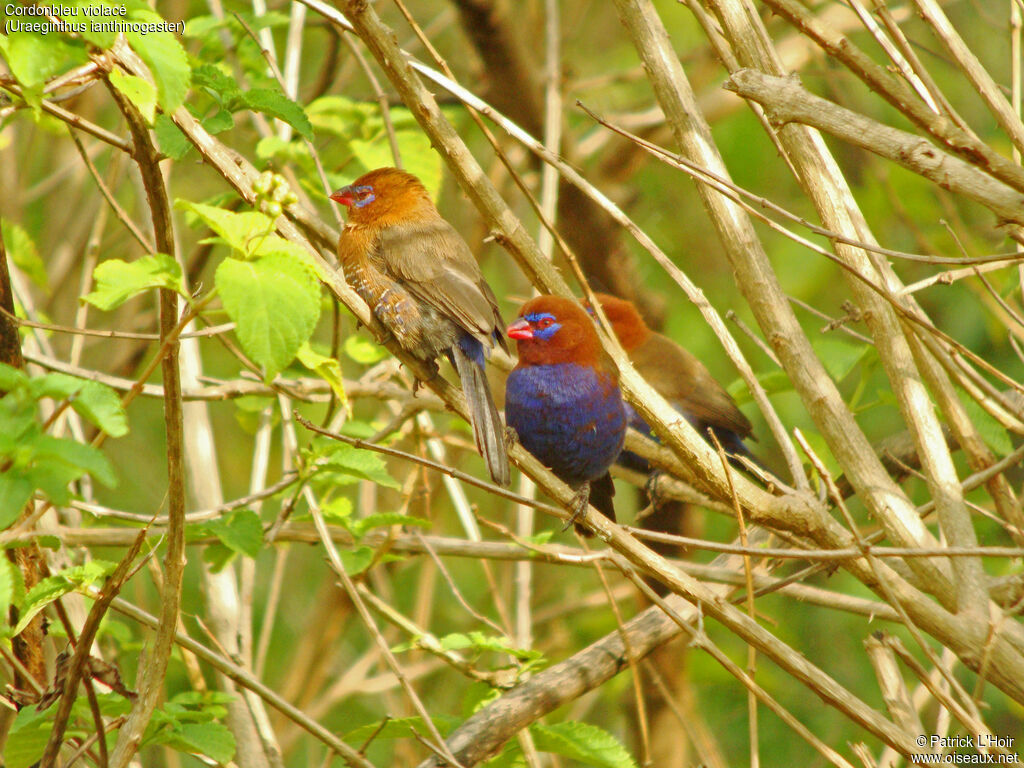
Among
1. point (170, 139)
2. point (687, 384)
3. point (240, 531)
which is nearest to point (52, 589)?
point (240, 531)

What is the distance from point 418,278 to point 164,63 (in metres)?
2.00

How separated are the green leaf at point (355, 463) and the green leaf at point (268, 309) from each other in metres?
1.34

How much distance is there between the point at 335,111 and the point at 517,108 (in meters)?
1.79

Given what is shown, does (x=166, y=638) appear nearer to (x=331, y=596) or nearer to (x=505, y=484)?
(x=505, y=484)

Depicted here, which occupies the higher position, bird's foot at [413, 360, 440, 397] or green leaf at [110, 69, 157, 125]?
green leaf at [110, 69, 157, 125]

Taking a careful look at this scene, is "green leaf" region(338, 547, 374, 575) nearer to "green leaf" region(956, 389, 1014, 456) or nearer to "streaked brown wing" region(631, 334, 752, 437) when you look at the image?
"green leaf" region(956, 389, 1014, 456)

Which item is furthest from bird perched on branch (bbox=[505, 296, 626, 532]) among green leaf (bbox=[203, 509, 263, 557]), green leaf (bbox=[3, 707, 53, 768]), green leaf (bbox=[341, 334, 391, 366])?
green leaf (bbox=[3, 707, 53, 768])

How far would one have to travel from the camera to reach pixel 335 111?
425 cm

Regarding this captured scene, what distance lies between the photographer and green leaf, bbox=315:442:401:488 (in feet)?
10.1

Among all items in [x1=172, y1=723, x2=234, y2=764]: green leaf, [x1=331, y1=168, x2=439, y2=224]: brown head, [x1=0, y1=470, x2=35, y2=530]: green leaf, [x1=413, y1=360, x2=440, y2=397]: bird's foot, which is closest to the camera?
[x1=0, y1=470, x2=35, y2=530]: green leaf

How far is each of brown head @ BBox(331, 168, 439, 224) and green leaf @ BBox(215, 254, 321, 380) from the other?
2347 mm

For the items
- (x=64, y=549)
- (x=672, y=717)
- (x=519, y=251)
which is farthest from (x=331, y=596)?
(x=519, y=251)

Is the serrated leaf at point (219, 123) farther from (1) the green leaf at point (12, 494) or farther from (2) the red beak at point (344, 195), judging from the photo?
(2) the red beak at point (344, 195)

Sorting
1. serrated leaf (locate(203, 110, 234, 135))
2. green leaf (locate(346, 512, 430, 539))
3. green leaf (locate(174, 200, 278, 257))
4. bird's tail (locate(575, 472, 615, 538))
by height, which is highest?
serrated leaf (locate(203, 110, 234, 135))
